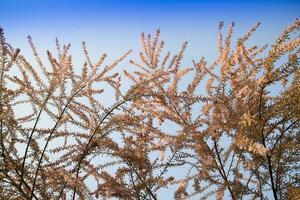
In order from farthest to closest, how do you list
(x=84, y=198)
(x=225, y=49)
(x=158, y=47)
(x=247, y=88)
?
(x=158, y=47) < (x=225, y=49) < (x=84, y=198) < (x=247, y=88)

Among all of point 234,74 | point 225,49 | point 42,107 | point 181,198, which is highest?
point 225,49

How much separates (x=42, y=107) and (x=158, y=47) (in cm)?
305

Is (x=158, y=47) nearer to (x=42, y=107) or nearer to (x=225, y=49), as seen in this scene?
(x=225, y=49)

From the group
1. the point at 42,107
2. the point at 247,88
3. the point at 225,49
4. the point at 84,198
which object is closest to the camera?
the point at 42,107

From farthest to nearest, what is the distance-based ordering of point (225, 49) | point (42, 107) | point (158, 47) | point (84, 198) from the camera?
point (158, 47)
point (225, 49)
point (84, 198)
point (42, 107)

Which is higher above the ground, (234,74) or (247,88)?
(234,74)

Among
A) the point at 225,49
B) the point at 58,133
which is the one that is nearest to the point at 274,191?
the point at 225,49

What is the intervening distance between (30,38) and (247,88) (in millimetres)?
2372

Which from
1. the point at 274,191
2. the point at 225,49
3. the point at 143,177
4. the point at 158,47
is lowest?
the point at 274,191

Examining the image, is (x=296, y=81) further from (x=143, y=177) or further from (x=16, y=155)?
(x=16, y=155)

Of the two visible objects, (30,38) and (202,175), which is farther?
(202,175)

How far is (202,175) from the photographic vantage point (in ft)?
15.8

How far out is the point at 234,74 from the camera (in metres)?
4.84

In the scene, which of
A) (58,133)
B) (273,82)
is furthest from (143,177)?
(273,82)
